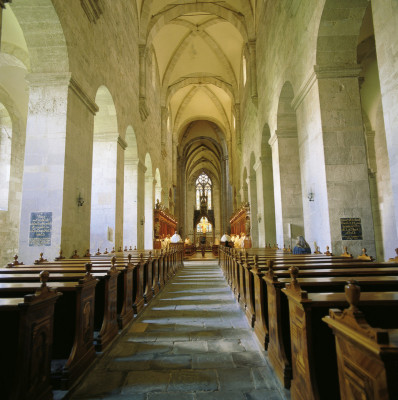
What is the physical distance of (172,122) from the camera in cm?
2525

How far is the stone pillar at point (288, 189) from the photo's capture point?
929 cm

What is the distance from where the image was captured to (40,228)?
599 cm

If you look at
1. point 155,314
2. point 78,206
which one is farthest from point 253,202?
point 155,314

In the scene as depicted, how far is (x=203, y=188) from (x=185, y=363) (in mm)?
38768

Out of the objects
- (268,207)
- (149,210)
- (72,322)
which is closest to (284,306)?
(72,322)

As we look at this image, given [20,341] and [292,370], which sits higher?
[20,341]

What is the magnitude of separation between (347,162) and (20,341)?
6322 millimetres

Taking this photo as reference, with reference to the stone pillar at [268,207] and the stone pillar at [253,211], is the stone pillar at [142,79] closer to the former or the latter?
the stone pillar at [268,207]

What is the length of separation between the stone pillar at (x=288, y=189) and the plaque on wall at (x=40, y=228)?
6.62 meters

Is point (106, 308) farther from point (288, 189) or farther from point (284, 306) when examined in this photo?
point (288, 189)

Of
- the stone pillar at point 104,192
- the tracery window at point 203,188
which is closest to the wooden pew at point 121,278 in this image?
the stone pillar at point 104,192

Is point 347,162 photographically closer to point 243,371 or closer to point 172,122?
point 243,371

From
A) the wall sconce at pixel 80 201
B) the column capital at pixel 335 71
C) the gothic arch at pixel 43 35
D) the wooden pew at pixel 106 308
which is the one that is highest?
the gothic arch at pixel 43 35

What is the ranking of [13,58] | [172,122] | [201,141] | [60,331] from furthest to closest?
[201,141]
[172,122]
[13,58]
[60,331]
